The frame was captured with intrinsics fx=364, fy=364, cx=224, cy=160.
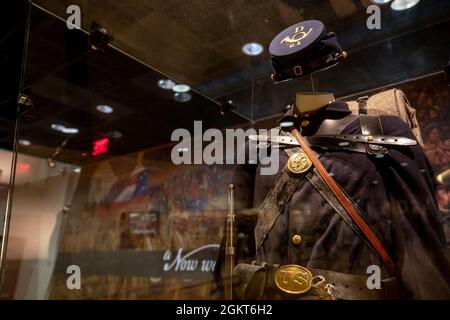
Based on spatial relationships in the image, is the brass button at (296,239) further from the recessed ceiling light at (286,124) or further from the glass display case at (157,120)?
the recessed ceiling light at (286,124)

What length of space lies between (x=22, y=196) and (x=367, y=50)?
6.90ft

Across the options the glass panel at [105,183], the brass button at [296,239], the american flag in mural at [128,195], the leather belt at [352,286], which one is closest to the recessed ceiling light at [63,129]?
the glass panel at [105,183]

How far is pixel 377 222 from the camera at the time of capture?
107cm

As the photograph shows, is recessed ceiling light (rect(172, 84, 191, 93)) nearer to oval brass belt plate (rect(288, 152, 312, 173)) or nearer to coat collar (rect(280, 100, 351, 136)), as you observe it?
coat collar (rect(280, 100, 351, 136))

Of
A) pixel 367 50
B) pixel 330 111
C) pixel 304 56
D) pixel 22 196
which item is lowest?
pixel 22 196

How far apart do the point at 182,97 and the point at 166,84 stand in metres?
0.13

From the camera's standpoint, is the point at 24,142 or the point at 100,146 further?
the point at 100,146

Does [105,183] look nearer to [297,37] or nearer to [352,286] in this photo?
[297,37]

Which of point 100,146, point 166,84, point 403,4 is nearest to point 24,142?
point 100,146

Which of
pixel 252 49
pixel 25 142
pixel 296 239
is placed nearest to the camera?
pixel 296 239

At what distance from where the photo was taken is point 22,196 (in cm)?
222

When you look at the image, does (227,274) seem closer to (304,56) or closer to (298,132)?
(298,132)

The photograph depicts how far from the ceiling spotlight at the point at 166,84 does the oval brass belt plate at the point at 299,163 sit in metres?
1.20
